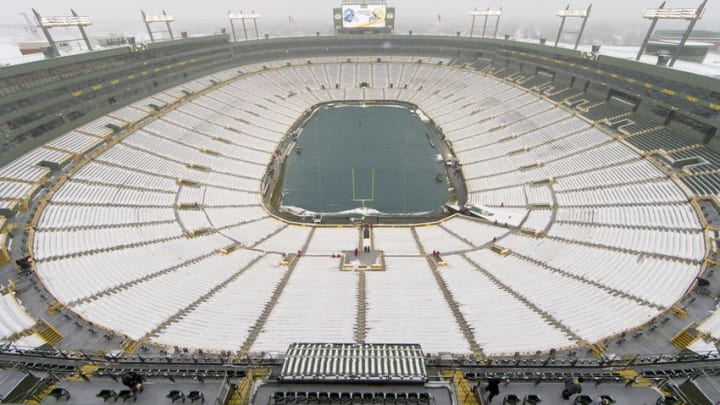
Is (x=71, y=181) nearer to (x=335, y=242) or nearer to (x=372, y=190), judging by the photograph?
(x=335, y=242)

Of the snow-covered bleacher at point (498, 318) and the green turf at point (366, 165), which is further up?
the snow-covered bleacher at point (498, 318)

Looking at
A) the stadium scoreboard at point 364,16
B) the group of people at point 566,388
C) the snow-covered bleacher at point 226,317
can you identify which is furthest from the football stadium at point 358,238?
the stadium scoreboard at point 364,16

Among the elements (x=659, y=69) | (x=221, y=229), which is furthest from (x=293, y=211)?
(x=659, y=69)

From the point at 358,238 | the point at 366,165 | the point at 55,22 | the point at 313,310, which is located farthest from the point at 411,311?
the point at 55,22

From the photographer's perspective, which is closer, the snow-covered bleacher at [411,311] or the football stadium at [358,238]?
the football stadium at [358,238]

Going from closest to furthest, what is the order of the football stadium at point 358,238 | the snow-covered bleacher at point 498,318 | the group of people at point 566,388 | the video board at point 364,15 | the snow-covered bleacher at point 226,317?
the group of people at point 566,388
the football stadium at point 358,238
the snow-covered bleacher at point 498,318
the snow-covered bleacher at point 226,317
the video board at point 364,15

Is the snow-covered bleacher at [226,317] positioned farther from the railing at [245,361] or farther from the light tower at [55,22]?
the light tower at [55,22]

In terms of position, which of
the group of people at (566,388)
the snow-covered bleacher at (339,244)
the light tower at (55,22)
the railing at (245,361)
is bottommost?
the snow-covered bleacher at (339,244)
